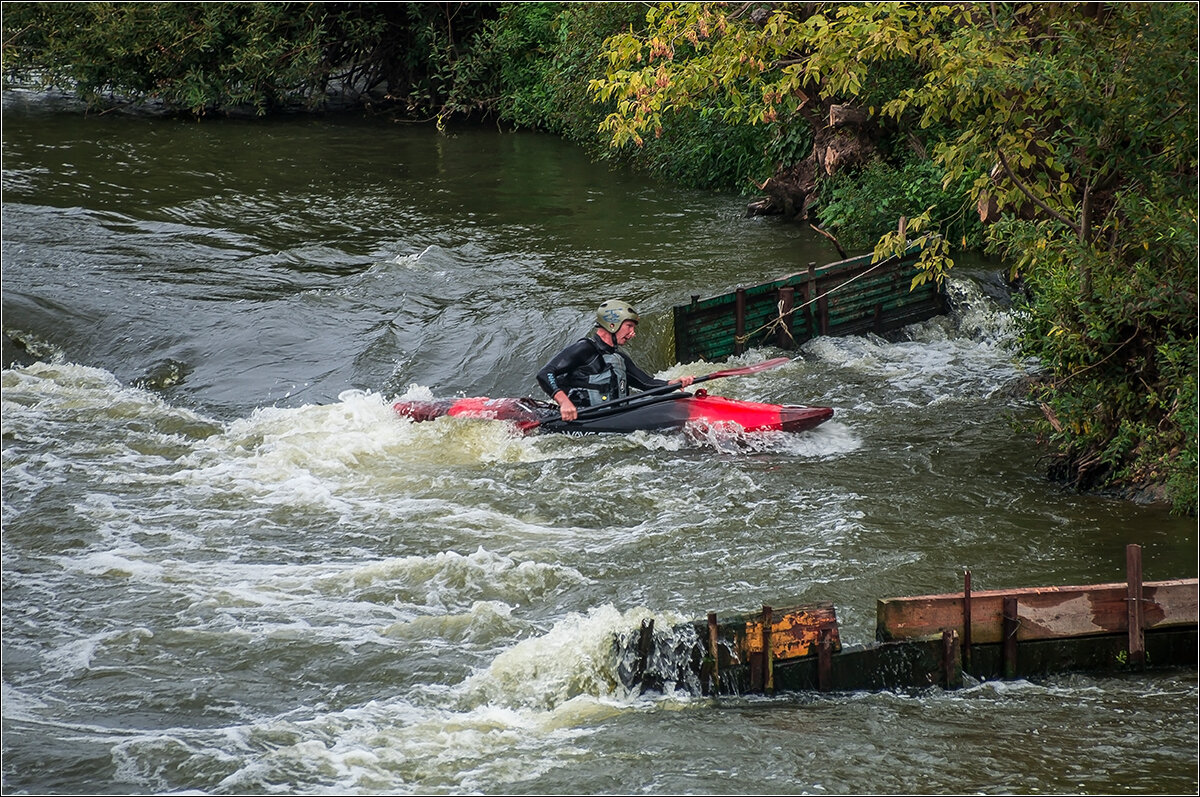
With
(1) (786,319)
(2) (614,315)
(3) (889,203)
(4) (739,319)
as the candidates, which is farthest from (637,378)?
(3) (889,203)

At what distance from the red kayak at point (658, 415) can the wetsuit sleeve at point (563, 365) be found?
0.28 meters

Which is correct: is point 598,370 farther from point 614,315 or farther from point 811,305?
point 811,305

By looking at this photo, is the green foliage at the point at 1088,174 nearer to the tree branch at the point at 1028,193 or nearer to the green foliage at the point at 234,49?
the tree branch at the point at 1028,193

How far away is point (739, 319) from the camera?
1349cm

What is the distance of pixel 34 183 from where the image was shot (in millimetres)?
19125

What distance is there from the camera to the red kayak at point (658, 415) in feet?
36.0

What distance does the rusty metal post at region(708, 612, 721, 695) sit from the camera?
21.8ft

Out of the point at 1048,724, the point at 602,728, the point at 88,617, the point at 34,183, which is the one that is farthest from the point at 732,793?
the point at 34,183

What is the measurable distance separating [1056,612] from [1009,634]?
1.01 feet

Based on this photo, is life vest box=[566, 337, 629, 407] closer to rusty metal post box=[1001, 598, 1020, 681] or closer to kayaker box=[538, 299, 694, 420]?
kayaker box=[538, 299, 694, 420]

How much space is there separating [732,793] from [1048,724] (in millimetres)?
1764

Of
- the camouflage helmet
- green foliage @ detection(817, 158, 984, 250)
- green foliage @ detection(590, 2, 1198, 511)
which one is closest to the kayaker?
the camouflage helmet

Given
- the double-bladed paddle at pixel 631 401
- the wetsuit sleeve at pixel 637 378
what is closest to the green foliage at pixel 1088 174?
the double-bladed paddle at pixel 631 401

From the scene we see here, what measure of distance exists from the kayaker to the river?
0.41m
